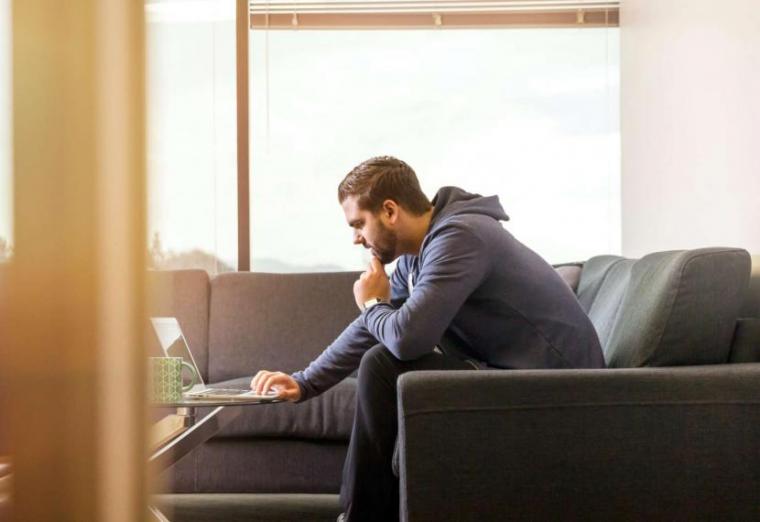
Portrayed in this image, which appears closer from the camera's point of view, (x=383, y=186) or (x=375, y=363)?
(x=375, y=363)

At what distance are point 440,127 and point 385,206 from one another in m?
2.40

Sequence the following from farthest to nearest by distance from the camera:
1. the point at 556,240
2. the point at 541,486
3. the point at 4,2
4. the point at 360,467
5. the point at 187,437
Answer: the point at 556,240, the point at 360,467, the point at 541,486, the point at 187,437, the point at 4,2

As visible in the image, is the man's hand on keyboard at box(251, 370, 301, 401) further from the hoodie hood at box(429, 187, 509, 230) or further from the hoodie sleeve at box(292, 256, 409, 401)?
the hoodie hood at box(429, 187, 509, 230)

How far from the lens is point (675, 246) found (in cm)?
360

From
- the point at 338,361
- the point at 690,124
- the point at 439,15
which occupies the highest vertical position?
the point at 439,15

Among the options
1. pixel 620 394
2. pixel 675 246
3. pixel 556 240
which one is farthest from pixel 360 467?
pixel 556 240

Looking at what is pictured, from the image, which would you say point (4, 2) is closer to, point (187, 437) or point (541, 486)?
point (187, 437)

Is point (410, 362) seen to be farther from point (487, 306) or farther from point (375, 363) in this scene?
point (487, 306)

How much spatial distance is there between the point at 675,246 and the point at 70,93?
3550 mm

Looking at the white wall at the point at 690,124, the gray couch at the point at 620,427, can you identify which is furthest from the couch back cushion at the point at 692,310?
the white wall at the point at 690,124

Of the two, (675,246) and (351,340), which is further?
(675,246)

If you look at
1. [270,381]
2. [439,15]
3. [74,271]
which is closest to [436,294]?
[270,381]

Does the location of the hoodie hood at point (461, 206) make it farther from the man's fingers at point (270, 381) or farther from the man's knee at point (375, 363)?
the man's fingers at point (270, 381)

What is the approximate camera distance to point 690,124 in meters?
3.41
